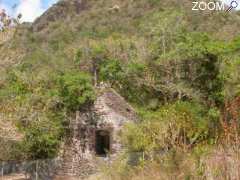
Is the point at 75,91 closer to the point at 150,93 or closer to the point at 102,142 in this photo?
the point at 102,142

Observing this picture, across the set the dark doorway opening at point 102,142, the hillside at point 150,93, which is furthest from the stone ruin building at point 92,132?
the hillside at point 150,93

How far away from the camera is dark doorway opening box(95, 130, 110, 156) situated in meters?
21.5

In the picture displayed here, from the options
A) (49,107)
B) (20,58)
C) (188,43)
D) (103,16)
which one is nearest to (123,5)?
(103,16)

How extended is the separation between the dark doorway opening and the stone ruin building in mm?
222

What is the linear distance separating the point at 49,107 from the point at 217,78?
27.6 feet

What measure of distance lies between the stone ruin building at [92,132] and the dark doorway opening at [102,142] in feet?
0.73

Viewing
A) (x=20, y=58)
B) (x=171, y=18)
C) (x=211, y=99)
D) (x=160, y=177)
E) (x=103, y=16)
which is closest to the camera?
(x=160, y=177)

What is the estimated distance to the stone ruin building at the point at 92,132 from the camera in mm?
20672

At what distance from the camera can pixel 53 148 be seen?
830 inches

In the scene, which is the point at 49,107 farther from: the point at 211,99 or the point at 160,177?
the point at 160,177

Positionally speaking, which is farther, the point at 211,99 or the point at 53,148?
the point at 211,99

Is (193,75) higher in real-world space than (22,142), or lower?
higher

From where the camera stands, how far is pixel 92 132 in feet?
68.6

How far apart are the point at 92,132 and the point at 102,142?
6.99 ft
